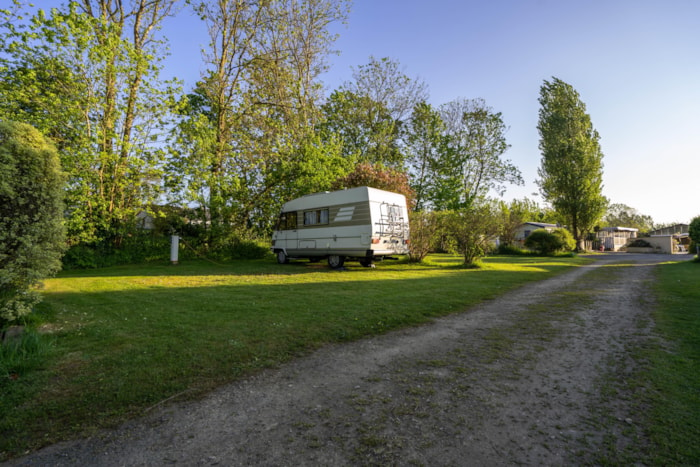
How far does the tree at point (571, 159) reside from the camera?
34.8 metres

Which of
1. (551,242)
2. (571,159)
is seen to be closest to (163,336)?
(551,242)

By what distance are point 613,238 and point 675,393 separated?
57.1 m

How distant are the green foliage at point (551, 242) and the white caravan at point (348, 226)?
21.6 meters

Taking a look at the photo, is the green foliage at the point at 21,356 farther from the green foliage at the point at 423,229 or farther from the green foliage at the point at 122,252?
the green foliage at the point at 423,229

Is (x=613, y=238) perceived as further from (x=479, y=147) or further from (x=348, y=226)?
(x=348, y=226)

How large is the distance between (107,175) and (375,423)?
1475 cm

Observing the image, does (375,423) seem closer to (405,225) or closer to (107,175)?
(405,225)

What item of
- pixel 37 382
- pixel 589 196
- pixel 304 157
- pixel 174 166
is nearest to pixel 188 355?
pixel 37 382

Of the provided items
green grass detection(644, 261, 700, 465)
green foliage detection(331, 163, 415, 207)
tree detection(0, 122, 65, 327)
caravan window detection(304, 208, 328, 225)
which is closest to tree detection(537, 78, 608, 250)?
green foliage detection(331, 163, 415, 207)

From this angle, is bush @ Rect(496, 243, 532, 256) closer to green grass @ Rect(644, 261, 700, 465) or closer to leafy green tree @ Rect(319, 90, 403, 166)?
leafy green tree @ Rect(319, 90, 403, 166)

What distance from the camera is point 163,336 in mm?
4094

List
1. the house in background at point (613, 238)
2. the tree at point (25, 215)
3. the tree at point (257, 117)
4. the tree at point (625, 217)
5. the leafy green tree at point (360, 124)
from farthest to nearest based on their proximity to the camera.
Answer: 1. the tree at point (625, 217)
2. the house in background at point (613, 238)
3. the leafy green tree at point (360, 124)
4. the tree at point (257, 117)
5. the tree at point (25, 215)

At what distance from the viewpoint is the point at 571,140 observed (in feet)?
115

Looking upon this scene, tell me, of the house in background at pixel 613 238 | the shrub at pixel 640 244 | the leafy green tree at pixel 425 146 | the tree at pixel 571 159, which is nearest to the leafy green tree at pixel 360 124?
the leafy green tree at pixel 425 146
